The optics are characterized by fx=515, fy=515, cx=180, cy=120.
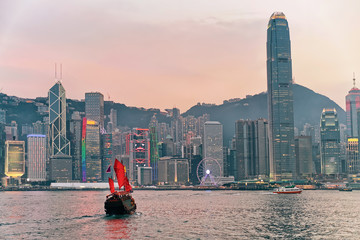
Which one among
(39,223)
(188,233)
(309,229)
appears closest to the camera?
(188,233)

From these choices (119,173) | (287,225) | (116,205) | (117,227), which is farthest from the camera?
(119,173)

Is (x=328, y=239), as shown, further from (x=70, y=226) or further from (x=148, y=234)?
(x=70, y=226)

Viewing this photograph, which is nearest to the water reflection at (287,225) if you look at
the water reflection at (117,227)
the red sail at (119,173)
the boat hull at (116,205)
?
the water reflection at (117,227)

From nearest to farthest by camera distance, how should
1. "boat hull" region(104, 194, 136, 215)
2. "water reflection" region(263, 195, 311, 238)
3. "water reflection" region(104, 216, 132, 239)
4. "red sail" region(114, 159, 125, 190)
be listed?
"water reflection" region(104, 216, 132, 239), "water reflection" region(263, 195, 311, 238), "boat hull" region(104, 194, 136, 215), "red sail" region(114, 159, 125, 190)

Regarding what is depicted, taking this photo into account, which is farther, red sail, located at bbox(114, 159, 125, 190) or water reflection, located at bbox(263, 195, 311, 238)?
red sail, located at bbox(114, 159, 125, 190)

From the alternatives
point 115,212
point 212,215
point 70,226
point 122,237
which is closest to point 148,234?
point 122,237

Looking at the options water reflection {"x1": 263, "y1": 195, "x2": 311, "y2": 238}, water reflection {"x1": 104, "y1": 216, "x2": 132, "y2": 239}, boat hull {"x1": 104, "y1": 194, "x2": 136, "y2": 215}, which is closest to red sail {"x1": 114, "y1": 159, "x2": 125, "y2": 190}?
boat hull {"x1": 104, "y1": 194, "x2": 136, "y2": 215}

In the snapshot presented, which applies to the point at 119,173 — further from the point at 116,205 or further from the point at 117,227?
the point at 117,227

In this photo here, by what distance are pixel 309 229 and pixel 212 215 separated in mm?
41914

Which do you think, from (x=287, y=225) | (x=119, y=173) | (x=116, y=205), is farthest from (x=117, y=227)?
(x=119, y=173)

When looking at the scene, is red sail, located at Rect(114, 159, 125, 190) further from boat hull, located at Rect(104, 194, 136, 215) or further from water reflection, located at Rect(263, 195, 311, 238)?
water reflection, located at Rect(263, 195, 311, 238)

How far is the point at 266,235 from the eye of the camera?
106 meters

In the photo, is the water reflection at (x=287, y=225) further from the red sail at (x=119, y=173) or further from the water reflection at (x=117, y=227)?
the red sail at (x=119, y=173)

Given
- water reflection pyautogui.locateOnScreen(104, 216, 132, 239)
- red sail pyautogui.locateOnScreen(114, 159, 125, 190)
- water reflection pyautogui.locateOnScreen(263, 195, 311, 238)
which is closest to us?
water reflection pyautogui.locateOnScreen(104, 216, 132, 239)
